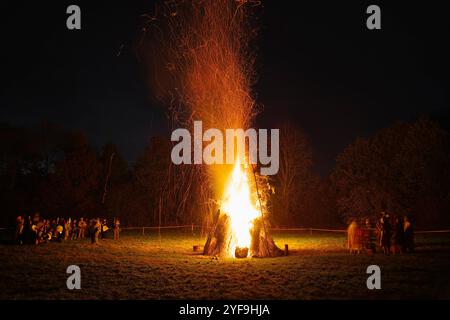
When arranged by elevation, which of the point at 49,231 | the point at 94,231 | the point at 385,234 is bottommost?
the point at 49,231

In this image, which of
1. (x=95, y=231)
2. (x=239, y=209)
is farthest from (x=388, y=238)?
(x=95, y=231)

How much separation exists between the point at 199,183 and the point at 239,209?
14.1 meters

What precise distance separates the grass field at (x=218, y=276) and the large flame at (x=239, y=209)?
1673 millimetres

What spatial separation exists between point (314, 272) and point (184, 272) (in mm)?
3842

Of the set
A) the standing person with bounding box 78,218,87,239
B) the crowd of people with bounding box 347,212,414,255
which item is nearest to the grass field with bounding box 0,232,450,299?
the crowd of people with bounding box 347,212,414,255

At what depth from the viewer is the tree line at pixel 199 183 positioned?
36.2 m

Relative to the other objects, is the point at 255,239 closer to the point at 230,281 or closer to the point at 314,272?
the point at 314,272

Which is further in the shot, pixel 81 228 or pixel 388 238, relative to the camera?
pixel 81 228

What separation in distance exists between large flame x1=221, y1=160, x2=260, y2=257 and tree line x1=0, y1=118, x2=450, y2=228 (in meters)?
14.3

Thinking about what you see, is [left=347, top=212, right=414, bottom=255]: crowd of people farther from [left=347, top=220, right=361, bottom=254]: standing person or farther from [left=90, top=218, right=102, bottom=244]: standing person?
[left=90, top=218, right=102, bottom=244]: standing person

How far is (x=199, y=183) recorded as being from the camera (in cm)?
3350

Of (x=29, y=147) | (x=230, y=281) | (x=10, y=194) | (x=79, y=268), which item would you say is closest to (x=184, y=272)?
(x=230, y=281)

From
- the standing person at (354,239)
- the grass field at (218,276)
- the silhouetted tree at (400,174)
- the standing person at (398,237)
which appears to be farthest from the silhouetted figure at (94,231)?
the silhouetted tree at (400,174)

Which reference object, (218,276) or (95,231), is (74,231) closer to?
(95,231)
